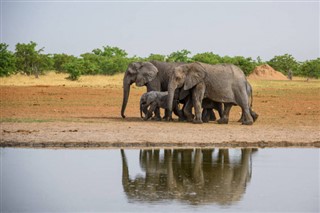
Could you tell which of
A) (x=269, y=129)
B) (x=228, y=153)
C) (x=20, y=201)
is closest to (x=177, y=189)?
(x=20, y=201)

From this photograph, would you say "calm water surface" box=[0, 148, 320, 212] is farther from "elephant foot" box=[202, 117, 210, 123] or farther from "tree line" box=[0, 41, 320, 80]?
"tree line" box=[0, 41, 320, 80]

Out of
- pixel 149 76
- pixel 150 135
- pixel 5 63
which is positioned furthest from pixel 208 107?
pixel 5 63

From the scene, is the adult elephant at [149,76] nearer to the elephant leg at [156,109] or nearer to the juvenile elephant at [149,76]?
the juvenile elephant at [149,76]

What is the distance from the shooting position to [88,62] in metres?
56.1

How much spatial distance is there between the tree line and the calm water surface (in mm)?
31699

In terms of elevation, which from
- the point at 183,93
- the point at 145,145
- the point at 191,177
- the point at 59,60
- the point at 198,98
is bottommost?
the point at 191,177

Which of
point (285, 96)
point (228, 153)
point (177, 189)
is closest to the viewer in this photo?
point (177, 189)

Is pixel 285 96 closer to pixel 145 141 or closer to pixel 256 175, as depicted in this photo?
pixel 145 141

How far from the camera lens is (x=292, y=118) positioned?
25.1 m

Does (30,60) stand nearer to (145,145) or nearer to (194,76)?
(194,76)

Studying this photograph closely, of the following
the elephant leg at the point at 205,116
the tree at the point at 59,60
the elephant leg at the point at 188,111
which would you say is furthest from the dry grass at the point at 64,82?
the elephant leg at the point at 188,111

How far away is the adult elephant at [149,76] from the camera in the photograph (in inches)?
940

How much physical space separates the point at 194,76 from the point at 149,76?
6.99 ft

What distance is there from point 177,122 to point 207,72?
169cm
